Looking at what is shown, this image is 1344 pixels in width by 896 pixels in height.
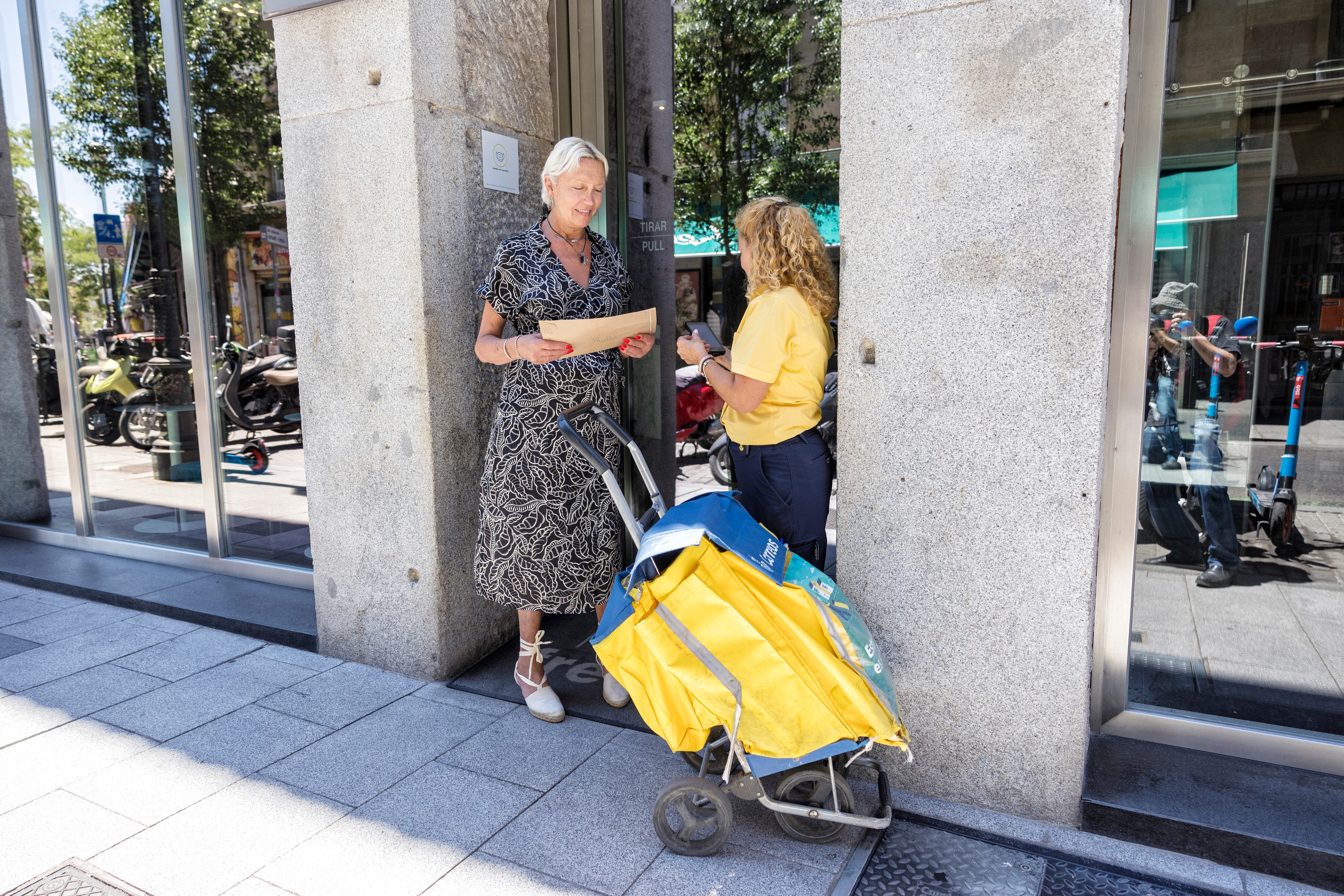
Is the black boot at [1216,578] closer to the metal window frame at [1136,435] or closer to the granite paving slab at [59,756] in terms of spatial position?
the metal window frame at [1136,435]

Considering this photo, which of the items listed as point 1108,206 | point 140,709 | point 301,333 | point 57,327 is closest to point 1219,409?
point 1108,206

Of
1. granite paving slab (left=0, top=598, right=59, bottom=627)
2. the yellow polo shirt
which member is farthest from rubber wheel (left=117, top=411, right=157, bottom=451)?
the yellow polo shirt

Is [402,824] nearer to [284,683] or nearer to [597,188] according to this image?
[284,683]

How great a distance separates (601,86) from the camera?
13.0 ft

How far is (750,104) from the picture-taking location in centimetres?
371

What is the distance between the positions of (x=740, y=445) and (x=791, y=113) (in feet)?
5.50

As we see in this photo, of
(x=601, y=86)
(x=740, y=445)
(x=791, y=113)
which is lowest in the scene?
(x=740, y=445)

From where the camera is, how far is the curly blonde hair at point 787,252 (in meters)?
2.61

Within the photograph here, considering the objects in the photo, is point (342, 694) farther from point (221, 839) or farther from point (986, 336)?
point (986, 336)

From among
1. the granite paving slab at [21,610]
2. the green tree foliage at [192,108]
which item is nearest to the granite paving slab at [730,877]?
the granite paving slab at [21,610]

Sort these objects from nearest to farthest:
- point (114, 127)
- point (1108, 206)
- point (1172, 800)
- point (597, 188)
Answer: point (1108, 206) → point (1172, 800) → point (597, 188) → point (114, 127)

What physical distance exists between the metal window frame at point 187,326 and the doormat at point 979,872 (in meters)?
3.49

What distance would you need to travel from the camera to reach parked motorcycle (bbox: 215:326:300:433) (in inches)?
194

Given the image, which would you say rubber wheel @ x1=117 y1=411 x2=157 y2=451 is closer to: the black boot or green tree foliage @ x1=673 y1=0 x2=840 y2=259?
green tree foliage @ x1=673 y1=0 x2=840 y2=259
